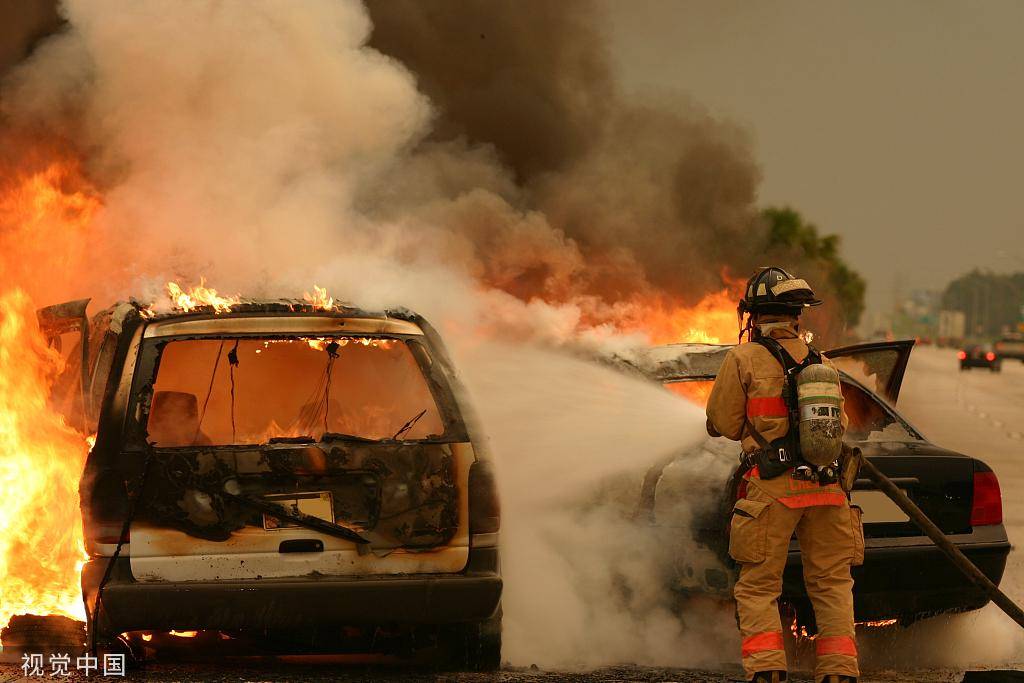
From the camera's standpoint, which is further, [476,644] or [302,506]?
[476,644]

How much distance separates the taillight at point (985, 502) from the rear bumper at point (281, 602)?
224 cm

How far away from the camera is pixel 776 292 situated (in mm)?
4594

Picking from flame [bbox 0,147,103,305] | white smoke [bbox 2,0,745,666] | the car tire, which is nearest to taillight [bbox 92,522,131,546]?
the car tire

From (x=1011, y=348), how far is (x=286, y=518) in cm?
6305

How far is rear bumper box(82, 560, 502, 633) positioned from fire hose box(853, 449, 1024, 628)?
162 centimetres

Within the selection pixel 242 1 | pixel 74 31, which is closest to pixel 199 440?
pixel 242 1

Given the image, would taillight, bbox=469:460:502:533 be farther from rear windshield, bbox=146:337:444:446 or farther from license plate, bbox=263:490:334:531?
rear windshield, bbox=146:337:444:446

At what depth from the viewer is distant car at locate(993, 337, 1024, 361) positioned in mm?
61344

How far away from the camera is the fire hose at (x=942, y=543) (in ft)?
15.6

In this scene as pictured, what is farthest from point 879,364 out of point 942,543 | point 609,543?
point 609,543

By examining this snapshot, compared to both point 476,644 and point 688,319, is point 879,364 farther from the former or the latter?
point 688,319

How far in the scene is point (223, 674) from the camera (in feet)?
15.2

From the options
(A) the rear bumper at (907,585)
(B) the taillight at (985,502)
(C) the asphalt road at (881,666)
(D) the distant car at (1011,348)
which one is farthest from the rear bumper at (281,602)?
(D) the distant car at (1011,348)

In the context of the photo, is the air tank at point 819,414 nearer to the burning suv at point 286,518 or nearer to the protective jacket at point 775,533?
the protective jacket at point 775,533
